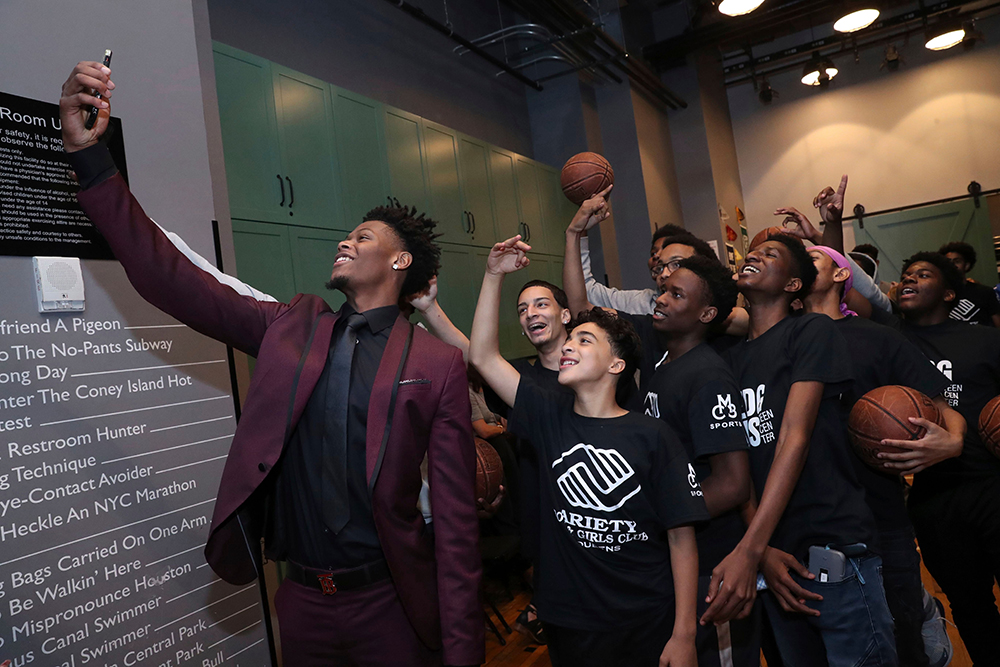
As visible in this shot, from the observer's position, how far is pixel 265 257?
3482 millimetres

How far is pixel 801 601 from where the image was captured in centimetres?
192

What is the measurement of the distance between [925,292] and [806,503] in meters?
1.35

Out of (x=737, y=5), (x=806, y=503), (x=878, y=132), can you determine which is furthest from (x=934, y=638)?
(x=878, y=132)

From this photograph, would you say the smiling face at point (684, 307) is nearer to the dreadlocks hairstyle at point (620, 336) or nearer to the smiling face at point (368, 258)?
the dreadlocks hairstyle at point (620, 336)

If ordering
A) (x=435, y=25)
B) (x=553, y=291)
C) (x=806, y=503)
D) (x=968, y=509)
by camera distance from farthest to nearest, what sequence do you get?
(x=435, y=25)
(x=553, y=291)
(x=968, y=509)
(x=806, y=503)

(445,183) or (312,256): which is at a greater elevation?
(445,183)

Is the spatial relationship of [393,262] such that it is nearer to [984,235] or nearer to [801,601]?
[801,601]

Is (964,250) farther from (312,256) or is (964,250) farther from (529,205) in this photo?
(312,256)

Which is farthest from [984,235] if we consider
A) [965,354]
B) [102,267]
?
[102,267]

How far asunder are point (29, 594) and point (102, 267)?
883 mm

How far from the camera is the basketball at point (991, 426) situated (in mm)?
2230

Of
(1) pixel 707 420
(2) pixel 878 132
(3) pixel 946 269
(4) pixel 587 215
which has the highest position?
(2) pixel 878 132

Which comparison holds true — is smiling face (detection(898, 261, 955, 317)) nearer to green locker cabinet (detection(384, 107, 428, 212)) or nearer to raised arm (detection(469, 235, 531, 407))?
raised arm (detection(469, 235, 531, 407))

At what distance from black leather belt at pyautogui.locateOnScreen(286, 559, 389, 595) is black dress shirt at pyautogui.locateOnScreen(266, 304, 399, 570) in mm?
17
